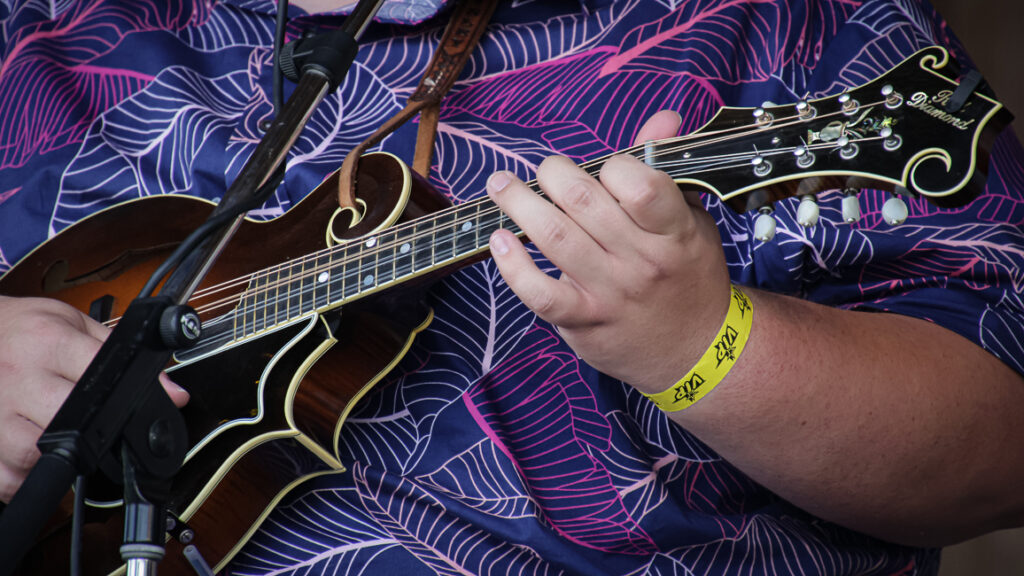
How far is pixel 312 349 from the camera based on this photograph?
33.4 inches

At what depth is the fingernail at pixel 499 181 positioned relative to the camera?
28.0 inches

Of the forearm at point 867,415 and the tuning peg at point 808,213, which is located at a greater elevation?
the tuning peg at point 808,213

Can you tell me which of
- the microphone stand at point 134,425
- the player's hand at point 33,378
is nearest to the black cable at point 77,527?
the microphone stand at point 134,425

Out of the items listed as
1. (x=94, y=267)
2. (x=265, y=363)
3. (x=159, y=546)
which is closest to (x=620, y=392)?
(x=265, y=363)

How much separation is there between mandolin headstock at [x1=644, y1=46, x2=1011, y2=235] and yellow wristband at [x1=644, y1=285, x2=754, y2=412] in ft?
0.33

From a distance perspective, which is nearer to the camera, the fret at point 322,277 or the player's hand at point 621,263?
the player's hand at point 621,263

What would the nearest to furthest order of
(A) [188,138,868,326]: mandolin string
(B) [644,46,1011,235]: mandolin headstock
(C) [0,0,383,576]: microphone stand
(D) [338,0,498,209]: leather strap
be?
1. (C) [0,0,383,576]: microphone stand
2. (B) [644,46,1011,235]: mandolin headstock
3. (A) [188,138,868,326]: mandolin string
4. (D) [338,0,498,209]: leather strap

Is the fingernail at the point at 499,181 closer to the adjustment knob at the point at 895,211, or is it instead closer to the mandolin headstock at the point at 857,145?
the mandolin headstock at the point at 857,145

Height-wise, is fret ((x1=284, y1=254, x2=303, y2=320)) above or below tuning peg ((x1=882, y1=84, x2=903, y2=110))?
above

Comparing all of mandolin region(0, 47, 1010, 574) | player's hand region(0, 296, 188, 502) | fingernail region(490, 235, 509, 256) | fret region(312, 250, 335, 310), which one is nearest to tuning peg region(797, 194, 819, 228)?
mandolin region(0, 47, 1010, 574)

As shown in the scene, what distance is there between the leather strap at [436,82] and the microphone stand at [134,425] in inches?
14.2

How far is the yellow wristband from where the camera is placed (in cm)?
75

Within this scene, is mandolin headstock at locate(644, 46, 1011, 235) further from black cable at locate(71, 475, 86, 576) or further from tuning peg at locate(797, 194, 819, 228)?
black cable at locate(71, 475, 86, 576)

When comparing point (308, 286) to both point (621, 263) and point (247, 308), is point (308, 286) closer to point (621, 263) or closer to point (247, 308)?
point (247, 308)
